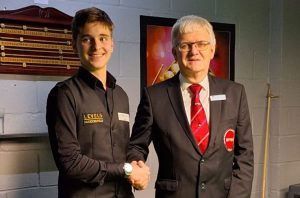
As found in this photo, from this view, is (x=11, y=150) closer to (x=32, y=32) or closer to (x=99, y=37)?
(x=32, y=32)

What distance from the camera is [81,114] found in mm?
1597

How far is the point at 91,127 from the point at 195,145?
42cm

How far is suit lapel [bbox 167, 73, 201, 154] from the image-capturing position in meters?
1.63

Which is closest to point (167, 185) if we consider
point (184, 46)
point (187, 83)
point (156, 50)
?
point (187, 83)

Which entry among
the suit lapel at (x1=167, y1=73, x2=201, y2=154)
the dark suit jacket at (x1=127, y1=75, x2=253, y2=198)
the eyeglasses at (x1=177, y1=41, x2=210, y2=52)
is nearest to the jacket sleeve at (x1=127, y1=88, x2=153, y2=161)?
the dark suit jacket at (x1=127, y1=75, x2=253, y2=198)

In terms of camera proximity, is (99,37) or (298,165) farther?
(298,165)

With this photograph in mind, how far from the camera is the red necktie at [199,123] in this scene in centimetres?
164

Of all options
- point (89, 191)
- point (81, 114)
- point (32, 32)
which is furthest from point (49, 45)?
point (89, 191)

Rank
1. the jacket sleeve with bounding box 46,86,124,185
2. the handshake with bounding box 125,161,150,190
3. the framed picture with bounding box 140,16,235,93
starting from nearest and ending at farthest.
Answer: the jacket sleeve with bounding box 46,86,124,185 < the handshake with bounding box 125,161,150,190 < the framed picture with bounding box 140,16,235,93

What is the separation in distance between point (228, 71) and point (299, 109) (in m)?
0.76

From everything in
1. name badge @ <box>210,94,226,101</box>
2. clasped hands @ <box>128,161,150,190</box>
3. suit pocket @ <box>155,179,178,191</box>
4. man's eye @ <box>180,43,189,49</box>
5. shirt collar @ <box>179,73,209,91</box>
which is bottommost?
suit pocket @ <box>155,179,178,191</box>

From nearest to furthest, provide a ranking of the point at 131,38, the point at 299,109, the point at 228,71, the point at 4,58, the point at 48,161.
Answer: the point at 4,58, the point at 48,161, the point at 131,38, the point at 228,71, the point at 299,109

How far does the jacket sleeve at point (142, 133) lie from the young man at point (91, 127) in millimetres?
35

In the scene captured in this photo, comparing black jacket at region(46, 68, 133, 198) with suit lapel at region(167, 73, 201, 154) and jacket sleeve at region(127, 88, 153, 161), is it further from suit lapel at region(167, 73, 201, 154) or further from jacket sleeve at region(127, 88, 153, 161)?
suit lapel at region(167, 73, 201, 154)
